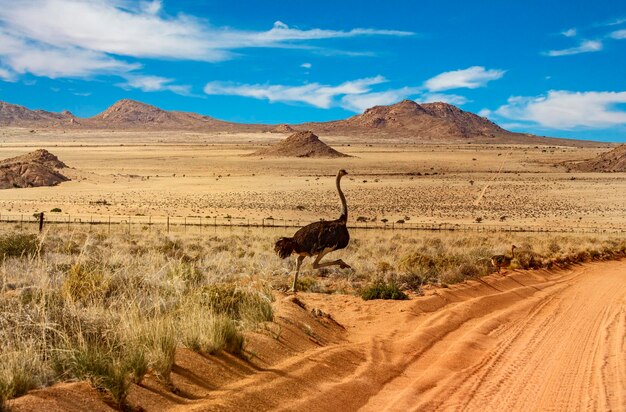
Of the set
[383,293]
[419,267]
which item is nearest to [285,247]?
[383,293]

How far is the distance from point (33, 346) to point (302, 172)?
98254mm

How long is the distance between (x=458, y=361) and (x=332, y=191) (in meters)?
66.6

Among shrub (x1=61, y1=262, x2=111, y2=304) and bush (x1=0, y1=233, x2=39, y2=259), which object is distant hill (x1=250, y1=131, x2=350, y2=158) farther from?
shrub (x1=61, y1=262, x2=111, y2=304)

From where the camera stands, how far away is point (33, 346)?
22.7ft

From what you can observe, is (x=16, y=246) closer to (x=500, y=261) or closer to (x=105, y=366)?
(x=105, y=366)

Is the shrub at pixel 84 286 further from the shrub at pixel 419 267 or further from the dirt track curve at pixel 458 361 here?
the shrub at pixel 419 267

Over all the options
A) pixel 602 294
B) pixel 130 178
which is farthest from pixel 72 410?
pixel 130 178

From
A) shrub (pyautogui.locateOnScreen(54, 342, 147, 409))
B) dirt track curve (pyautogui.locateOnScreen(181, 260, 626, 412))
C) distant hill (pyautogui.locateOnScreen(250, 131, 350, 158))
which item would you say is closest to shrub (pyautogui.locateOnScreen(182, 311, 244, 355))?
dirt track curve (pyautogui.locateOnScreen(181, 260, 626, 412))

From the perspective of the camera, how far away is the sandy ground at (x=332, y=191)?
5769 cm

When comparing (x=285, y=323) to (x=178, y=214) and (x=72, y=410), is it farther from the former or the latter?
(x=178, y=214)

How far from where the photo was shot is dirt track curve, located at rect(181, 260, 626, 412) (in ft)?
25.5

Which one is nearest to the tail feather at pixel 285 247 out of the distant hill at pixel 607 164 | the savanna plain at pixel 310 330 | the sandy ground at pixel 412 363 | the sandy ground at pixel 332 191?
the savanna plain at pixel 310 330

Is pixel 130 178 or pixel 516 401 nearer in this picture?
pixel 516 401

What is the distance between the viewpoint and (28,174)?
267 feet
